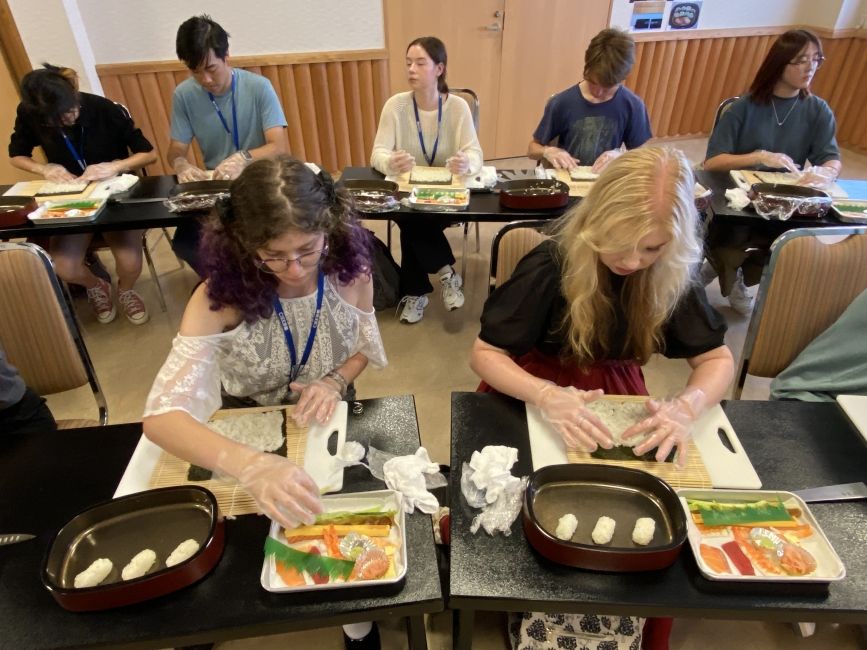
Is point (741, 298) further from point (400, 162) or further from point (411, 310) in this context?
point (400, 162)

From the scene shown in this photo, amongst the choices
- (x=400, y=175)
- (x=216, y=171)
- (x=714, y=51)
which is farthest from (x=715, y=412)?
(x=714, y=51)

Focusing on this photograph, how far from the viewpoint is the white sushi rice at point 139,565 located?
0.84 metres

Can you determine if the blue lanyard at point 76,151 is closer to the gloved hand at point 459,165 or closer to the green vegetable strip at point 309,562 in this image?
the gloved hand at point 459,165

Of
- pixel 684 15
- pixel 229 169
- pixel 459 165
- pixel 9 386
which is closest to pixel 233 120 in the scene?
pixel 229 169

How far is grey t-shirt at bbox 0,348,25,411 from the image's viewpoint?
49.7 inches

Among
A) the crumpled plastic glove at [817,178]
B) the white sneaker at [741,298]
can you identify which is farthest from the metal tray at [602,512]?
the white sneaker at [741,298]

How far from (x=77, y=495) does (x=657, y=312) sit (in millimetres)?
1205

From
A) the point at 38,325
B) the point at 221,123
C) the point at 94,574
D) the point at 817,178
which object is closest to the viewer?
the point at 94,574

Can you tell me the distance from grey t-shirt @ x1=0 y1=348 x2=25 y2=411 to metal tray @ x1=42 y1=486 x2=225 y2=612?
22.1 inches

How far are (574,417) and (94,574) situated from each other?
0.83 m

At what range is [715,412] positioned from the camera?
3.74 feet

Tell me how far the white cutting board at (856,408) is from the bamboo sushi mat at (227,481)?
3.56 ft

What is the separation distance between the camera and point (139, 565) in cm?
85

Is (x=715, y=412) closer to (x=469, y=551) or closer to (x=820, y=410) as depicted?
(x=820, y=410)
